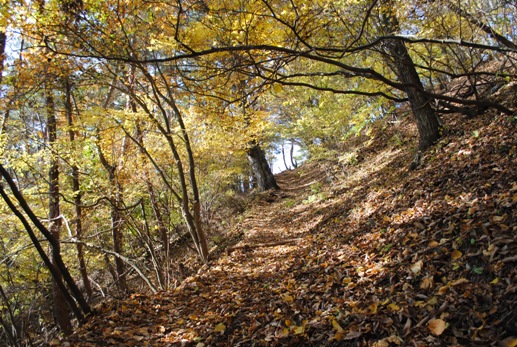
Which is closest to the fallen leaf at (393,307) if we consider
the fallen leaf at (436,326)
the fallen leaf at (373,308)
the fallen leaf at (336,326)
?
the fallen leaf at (373,308)

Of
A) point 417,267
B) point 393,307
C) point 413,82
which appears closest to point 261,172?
point 413,82

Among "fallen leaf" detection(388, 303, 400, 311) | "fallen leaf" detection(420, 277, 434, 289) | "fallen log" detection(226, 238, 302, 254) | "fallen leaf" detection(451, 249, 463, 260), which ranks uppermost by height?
"fallen log" detection(226, 238, 302, 254)

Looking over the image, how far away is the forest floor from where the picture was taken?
7.15 feet

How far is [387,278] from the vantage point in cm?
295

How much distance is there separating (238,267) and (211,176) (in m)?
5.11

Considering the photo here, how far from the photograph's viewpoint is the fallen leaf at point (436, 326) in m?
2.01

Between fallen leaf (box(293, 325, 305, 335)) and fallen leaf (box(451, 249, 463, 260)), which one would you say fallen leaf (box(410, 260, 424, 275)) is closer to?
fallen leaf (box(451, 249, 463, 260))

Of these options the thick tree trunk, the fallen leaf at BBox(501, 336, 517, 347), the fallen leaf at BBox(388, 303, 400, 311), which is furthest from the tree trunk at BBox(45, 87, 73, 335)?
the thick tree trunk

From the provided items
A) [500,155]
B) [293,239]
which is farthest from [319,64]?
[500,155]

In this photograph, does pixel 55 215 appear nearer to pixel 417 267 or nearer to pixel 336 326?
pixel 336 326

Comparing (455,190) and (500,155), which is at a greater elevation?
(500,155)

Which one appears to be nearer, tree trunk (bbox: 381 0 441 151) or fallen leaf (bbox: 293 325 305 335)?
fallen leaf (bbox: 293 325 305 335)

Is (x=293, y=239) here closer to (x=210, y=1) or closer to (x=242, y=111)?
(x=242, y=111)

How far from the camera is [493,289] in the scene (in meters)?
2.11
